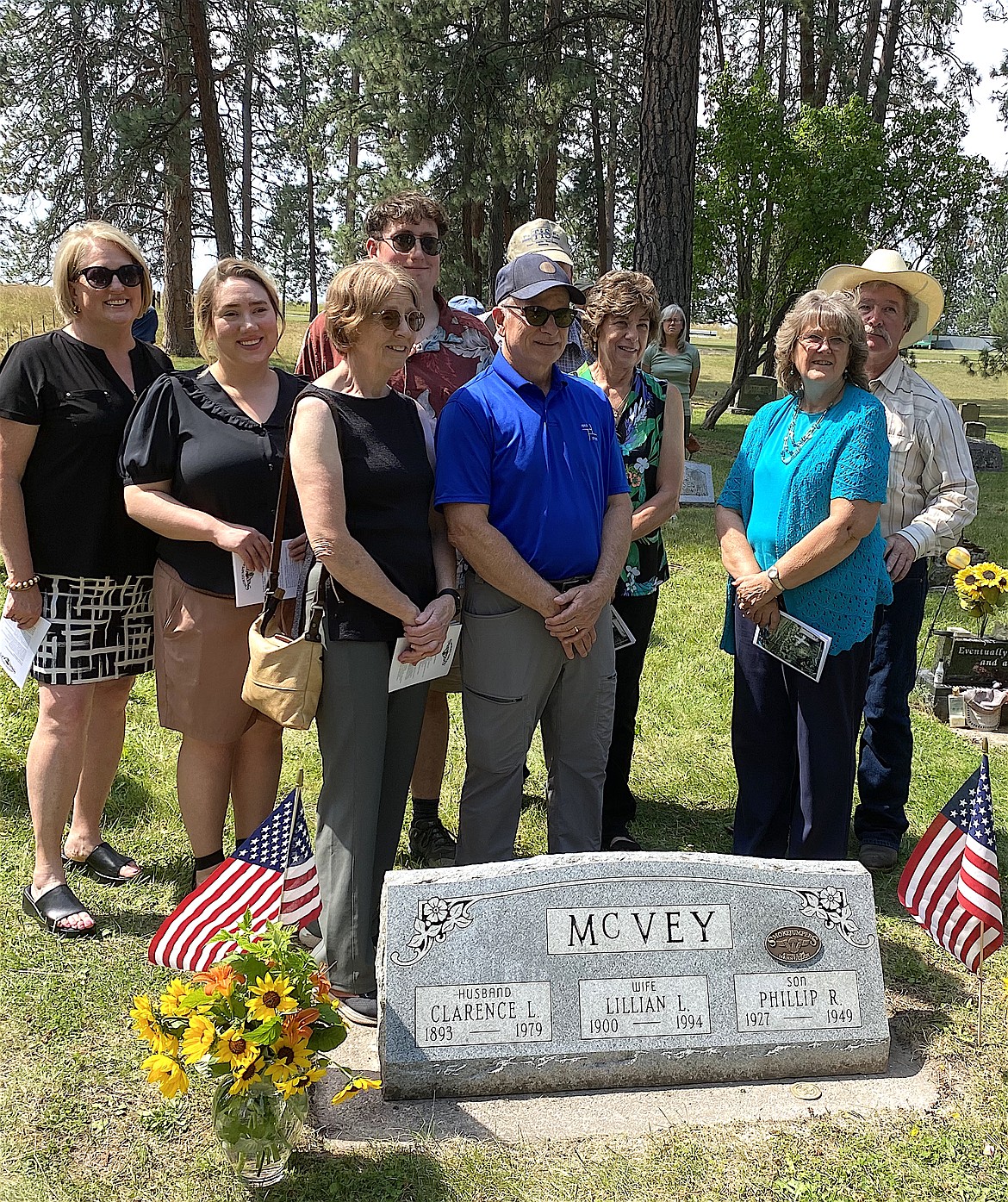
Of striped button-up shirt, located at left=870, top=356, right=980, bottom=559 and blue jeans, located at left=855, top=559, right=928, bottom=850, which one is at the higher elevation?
striped button-up shirt, located at left=870, top=356, right=980, bottom=559

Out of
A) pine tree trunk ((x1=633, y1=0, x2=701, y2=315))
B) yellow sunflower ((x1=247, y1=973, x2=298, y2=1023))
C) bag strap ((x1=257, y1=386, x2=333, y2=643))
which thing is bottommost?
yellow sunflower ((x1=247, y1=973, x2=298, y2=1023))

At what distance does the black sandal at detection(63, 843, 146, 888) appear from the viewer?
4.01 m

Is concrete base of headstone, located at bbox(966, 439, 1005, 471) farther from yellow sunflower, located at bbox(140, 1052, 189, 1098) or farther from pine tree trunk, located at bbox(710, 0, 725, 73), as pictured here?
yellow sunflower, located at bbox(140, 1052, 189, 1098)

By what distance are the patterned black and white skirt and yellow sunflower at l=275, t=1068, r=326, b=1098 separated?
1.66m

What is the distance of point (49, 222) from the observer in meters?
21.0

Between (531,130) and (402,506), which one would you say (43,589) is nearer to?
(402,506)

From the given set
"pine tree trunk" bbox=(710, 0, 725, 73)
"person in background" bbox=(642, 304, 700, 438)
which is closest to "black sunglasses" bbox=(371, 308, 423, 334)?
"person in background" bbox=(642, 304, 700, 438)

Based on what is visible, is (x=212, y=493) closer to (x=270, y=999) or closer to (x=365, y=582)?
(x=365, y=582)

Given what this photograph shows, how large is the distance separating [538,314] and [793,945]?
6.26ft

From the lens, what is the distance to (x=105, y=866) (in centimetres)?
404

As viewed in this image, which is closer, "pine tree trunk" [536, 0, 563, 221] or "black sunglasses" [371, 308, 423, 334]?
"black sunglasses" [371, 308, 423, 334]

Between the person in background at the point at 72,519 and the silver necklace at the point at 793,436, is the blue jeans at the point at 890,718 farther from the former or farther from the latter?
the person in background at the point at 72,519

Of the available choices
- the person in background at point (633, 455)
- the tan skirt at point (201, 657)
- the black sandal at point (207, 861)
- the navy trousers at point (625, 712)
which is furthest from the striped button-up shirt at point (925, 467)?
the black sandal at point (207, 861)

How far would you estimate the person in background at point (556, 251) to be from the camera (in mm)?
3342
